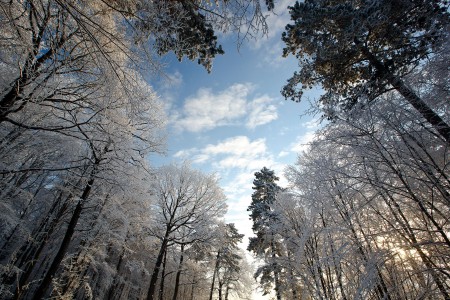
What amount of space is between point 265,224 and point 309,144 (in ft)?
38.9

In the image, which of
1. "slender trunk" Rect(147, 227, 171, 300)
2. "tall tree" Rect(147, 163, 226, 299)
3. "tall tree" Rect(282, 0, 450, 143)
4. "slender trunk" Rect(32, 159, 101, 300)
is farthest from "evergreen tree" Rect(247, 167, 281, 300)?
"slender trunk" Rect(32, 159, 101, 300)

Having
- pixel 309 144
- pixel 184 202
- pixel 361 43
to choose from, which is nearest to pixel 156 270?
pixel 184 202

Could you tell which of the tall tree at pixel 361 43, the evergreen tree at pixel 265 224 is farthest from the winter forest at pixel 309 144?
the evergreen tree at pixel 265 224

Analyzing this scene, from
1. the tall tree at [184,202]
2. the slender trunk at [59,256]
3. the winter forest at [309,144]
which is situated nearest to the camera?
the winter forest at [309,144]

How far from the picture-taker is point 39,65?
12.5ft

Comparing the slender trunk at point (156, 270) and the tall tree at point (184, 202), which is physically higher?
the tall tree at point (184, 202)

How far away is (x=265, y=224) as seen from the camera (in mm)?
14602

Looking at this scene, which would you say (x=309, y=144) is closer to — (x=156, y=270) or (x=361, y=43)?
(x=361, y=43)

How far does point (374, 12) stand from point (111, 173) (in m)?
8.45

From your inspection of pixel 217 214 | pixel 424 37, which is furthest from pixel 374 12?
pixel 217 214

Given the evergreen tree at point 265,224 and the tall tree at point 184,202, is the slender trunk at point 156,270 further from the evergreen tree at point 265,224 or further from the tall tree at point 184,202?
the evergreen tree at point 265,224

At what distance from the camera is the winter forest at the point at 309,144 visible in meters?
2.72

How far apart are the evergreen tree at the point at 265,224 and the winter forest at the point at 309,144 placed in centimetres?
130

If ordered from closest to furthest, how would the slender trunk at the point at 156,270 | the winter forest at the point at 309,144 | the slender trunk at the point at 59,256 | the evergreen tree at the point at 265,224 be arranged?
the winter forest at the point at 309,144 < the slender trunk at the point at 59,256 < the slender trunk at the point at 156,270 < the evergreen tree at the point at 265,224
